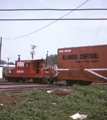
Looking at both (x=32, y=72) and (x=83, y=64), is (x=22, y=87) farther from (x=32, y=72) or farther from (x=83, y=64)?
(x=83, y=64)

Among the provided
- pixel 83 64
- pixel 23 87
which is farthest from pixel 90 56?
pixel 23 87

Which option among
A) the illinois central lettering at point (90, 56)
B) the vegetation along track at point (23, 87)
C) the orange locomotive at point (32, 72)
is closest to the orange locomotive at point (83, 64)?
the illinois central lettering at point (90, 56)

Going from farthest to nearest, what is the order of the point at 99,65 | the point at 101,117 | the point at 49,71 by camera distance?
the point at 49,71 → the point at 99,65 → the point at 101,117

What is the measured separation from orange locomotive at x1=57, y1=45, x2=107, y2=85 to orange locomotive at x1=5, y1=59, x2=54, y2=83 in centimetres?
320

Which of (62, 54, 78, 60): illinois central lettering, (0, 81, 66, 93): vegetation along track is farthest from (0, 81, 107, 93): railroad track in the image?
(62, 54, 78, 60): illinois central lettering

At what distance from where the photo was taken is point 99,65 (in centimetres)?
1459

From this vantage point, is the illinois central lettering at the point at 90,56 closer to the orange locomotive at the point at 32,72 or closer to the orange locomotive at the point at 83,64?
the orange locomotive at the point at 83,64

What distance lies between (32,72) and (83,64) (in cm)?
760

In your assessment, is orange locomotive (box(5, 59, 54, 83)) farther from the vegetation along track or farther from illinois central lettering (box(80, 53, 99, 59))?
illinois central lettering (box(80, 53, 99, 59))

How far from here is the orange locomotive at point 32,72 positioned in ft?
63.3

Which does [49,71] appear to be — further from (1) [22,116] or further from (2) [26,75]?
(1) [22,116]

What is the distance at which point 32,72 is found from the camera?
2044cm

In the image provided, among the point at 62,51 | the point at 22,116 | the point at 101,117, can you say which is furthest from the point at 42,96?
the point at 62,51

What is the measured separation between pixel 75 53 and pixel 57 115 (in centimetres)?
1065
